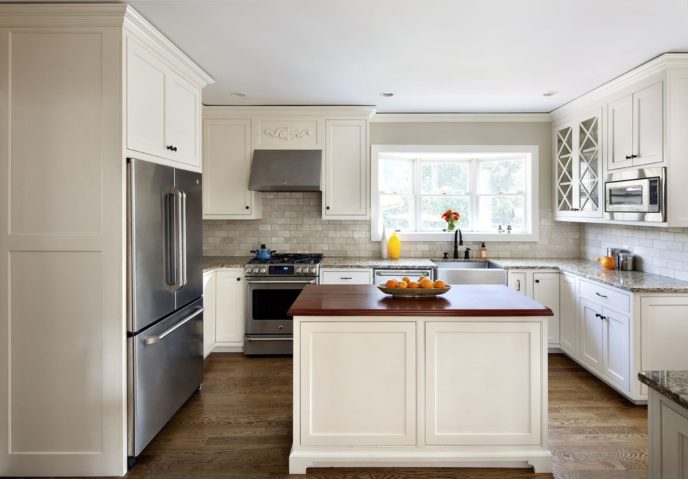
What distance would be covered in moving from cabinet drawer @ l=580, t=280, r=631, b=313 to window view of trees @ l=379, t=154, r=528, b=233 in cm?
145

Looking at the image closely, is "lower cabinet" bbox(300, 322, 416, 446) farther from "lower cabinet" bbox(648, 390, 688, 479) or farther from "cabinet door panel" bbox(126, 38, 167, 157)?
"cabinet door panel" bbox(126, 38, 167, 157)

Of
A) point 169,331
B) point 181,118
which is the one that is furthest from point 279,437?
point 181,118

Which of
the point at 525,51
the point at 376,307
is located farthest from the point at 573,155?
the point at 376,307

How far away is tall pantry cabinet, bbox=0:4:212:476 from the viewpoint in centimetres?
222

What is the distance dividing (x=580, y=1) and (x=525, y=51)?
0.67 m

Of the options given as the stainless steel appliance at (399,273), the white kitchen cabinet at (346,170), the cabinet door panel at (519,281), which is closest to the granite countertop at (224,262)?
the white kitchen cabinet at (346,170)

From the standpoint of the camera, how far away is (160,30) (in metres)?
2.66

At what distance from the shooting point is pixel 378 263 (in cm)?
432

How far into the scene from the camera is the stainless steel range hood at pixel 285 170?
430cm

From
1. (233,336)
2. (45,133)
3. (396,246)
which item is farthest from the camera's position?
(396,246)

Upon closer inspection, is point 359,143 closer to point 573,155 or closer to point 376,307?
point 573,155

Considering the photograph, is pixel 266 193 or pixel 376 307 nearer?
pixel 376 307

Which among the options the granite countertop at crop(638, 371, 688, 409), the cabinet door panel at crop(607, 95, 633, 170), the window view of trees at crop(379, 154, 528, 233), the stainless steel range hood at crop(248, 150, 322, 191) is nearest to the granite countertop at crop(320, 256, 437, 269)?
the window view of trees at crop(379, 154, 528, 233)

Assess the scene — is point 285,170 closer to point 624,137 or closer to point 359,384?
point 359,384
